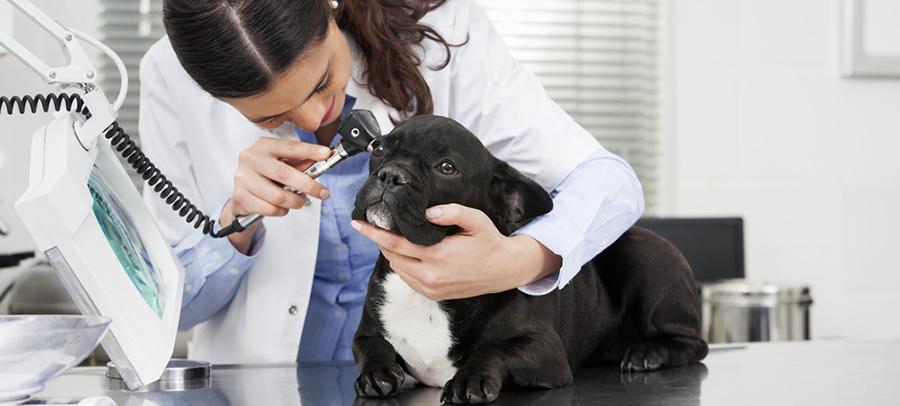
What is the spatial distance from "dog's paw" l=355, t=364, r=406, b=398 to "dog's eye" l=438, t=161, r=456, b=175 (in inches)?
7.8

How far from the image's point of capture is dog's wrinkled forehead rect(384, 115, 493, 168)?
40.1 inches

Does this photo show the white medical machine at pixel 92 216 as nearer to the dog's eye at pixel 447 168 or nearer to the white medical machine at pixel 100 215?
the white medical machine at pixel 100 215

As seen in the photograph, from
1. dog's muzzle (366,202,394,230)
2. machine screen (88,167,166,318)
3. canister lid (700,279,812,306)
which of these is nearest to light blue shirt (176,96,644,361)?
dog's muzzle (366,202,394,230)

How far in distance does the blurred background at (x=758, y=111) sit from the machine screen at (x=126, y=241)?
191 centimetres

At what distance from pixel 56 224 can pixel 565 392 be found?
0.48 metres

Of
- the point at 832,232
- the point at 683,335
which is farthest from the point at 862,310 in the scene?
the point at 683,335

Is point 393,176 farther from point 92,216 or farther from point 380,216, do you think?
point 92,216

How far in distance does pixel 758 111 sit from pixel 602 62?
1.56 ft

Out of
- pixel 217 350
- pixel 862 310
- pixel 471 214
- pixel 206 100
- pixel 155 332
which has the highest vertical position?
pixel 206 100

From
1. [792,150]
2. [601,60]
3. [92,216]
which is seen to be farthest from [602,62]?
[92,216]

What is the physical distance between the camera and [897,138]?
305 centimetres

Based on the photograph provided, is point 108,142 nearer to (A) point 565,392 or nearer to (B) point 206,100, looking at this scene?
(B) point 206,100

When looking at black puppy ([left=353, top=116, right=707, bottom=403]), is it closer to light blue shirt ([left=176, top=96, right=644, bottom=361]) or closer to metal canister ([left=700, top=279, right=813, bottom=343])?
light blue shirt ([left=176, top=96, right=644, bottom=361])

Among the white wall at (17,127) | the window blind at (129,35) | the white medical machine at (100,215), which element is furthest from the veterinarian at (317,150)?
the window blind at (129,35)
